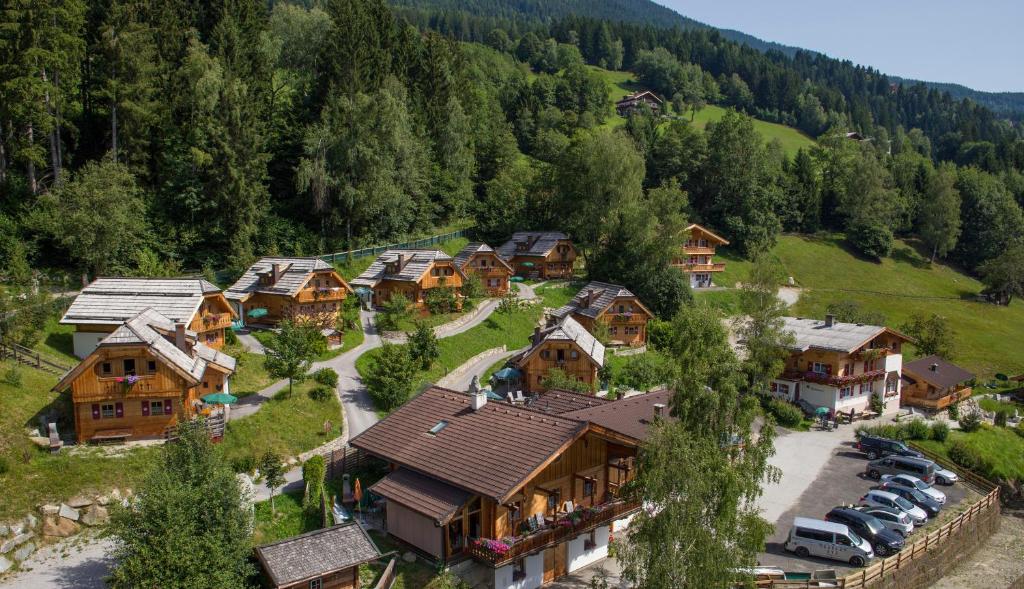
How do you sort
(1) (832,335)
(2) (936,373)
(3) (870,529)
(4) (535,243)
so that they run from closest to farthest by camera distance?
(3) (870,529), (1) (832,335), (2) (936,373), (4) (535,243)

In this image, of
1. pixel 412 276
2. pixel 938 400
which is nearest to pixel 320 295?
pixel 412 276

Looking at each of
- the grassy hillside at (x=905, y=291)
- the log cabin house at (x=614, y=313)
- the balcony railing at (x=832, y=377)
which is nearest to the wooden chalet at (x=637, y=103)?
the grassy hillside at (x=905, y=291)

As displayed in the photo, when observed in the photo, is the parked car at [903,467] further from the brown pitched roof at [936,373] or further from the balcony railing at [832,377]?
the brown pitched roof at [936,373]

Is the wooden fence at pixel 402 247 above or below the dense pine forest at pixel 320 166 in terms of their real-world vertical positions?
below

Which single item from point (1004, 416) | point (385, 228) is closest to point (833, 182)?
point (1004, 416)

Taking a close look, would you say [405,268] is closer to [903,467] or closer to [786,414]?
[786,414]

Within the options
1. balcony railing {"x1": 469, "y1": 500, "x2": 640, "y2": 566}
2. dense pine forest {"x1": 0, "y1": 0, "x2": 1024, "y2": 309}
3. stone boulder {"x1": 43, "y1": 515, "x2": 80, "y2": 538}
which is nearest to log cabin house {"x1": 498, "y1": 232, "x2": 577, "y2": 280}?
dense pine forest {"x1": 0, "y1": 0, "x2": 1024, "y2": 309}
